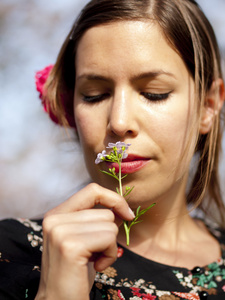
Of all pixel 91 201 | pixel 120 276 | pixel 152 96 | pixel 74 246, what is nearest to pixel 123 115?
pixel 152 96

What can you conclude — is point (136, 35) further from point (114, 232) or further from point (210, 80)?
point (114, 232)

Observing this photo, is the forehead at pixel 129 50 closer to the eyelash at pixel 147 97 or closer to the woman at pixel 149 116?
the woman at pixel 149 116

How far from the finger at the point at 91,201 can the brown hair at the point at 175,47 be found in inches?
28.8

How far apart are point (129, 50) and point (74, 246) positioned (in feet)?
3.30

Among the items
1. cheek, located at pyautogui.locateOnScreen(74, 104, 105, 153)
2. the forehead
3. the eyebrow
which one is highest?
the forehead

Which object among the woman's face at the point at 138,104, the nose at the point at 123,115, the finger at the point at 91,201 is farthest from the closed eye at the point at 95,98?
the finger at the point at 91,201

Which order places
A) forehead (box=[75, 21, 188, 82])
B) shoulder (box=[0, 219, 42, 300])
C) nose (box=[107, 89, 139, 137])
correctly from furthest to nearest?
forehead (box=[75, 21, 188, 82])
nose (box=[107, 89, 139, 137])
shoulder (box=[0, 219, 42, 300])

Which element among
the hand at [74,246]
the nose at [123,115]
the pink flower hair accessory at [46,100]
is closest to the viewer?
the hand at [74,246]

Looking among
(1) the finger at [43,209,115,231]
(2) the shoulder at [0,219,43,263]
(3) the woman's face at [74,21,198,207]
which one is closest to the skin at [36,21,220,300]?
(3) the woman's face at [74,21,198,207]

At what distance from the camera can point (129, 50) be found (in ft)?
5.60

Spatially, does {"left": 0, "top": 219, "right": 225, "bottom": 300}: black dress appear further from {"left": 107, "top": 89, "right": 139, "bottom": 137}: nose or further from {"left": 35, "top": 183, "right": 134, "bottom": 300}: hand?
{"left": 107, "top": 89, "right": 139, "bottom": 137}: nose

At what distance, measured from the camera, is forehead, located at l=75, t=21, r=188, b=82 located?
1701 millimetres

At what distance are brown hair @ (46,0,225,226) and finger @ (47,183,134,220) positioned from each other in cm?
73

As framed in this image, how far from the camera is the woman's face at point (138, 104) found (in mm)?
1682
